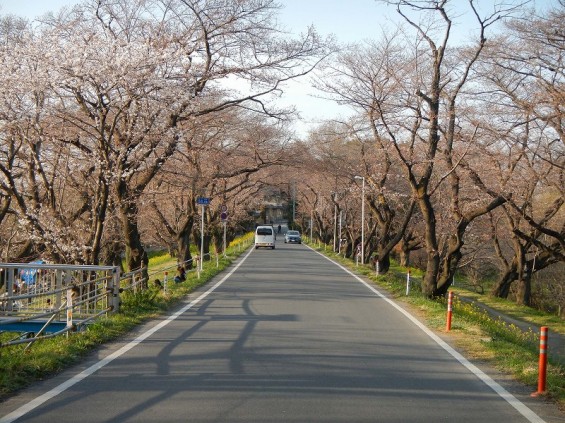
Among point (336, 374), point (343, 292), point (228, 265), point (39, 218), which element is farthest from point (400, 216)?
point (336, 374)

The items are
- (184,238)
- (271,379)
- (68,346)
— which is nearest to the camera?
(271,379)

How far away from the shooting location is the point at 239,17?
2117 cm

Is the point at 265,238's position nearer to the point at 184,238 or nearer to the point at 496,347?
the point at 184,238

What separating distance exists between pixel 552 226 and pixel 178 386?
27.4 m

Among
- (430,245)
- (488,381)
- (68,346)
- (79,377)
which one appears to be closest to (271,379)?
(79,377)

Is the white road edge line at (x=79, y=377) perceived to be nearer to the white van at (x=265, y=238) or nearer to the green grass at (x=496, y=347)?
the green grass at (x=496, y=347)

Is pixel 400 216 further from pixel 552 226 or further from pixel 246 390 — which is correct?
pixel 246 390

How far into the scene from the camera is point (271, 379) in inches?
318

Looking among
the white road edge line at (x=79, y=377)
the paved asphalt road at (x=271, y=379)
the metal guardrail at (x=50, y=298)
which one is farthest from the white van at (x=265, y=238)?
the paved asphalt road at (x=271, y=379)

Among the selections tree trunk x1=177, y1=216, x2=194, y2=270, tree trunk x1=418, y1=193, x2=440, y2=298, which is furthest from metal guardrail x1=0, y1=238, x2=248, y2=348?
tree trunk x1=177, y1=216, x2=194, y2=270

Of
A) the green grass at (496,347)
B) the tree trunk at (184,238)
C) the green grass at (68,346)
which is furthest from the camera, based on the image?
the tree trunk at (184,238)

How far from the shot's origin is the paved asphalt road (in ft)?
21.6

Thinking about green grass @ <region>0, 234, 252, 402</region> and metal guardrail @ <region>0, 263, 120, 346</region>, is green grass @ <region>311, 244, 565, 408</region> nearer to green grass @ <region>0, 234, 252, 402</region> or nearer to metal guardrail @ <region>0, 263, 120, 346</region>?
green grass @ <region>0, 234, 252, 402</region>

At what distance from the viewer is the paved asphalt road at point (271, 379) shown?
259 inches
